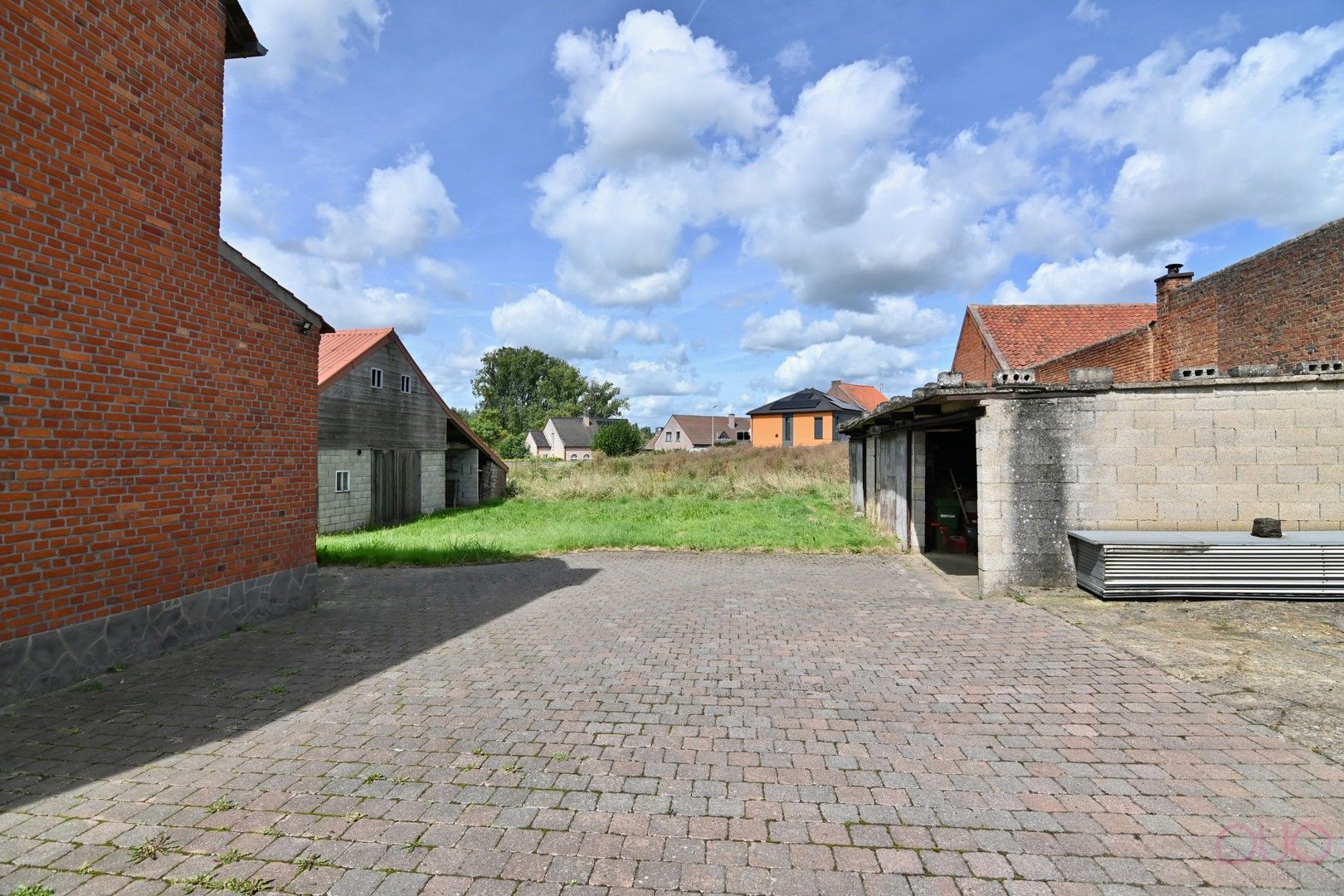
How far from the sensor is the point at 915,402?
9438 mm

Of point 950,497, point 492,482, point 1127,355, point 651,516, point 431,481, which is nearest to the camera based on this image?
point 950,497

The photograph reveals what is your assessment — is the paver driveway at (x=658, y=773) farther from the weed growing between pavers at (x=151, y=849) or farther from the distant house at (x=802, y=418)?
the distant house at (x=802, y=418)

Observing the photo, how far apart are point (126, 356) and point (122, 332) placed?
203 mm

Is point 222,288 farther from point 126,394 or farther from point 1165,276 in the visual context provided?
point 1165,276

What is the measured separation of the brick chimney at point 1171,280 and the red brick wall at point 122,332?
1718 cm

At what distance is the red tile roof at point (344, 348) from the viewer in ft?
54.1

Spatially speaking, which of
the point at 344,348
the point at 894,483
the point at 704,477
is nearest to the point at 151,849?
the point at 894,483

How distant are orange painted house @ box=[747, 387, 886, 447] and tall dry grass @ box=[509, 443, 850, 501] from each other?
1686 centimetres

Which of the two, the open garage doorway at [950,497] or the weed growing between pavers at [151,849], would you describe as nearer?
the weed growing between pavers at [151,849]

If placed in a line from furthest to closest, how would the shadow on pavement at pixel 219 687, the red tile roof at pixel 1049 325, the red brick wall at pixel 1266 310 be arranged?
the red tile roof at pixel 1049 325, the red brick wall at pixel 1266 310, the shadow on pavement at pixel 219 687

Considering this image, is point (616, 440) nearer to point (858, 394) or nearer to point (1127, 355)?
point (858, 394)

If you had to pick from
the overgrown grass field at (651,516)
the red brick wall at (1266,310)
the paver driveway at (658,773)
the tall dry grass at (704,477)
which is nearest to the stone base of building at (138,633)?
the paver driveway at (658,773)

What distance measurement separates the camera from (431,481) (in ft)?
70.7

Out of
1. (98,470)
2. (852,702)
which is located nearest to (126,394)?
(98,470)
